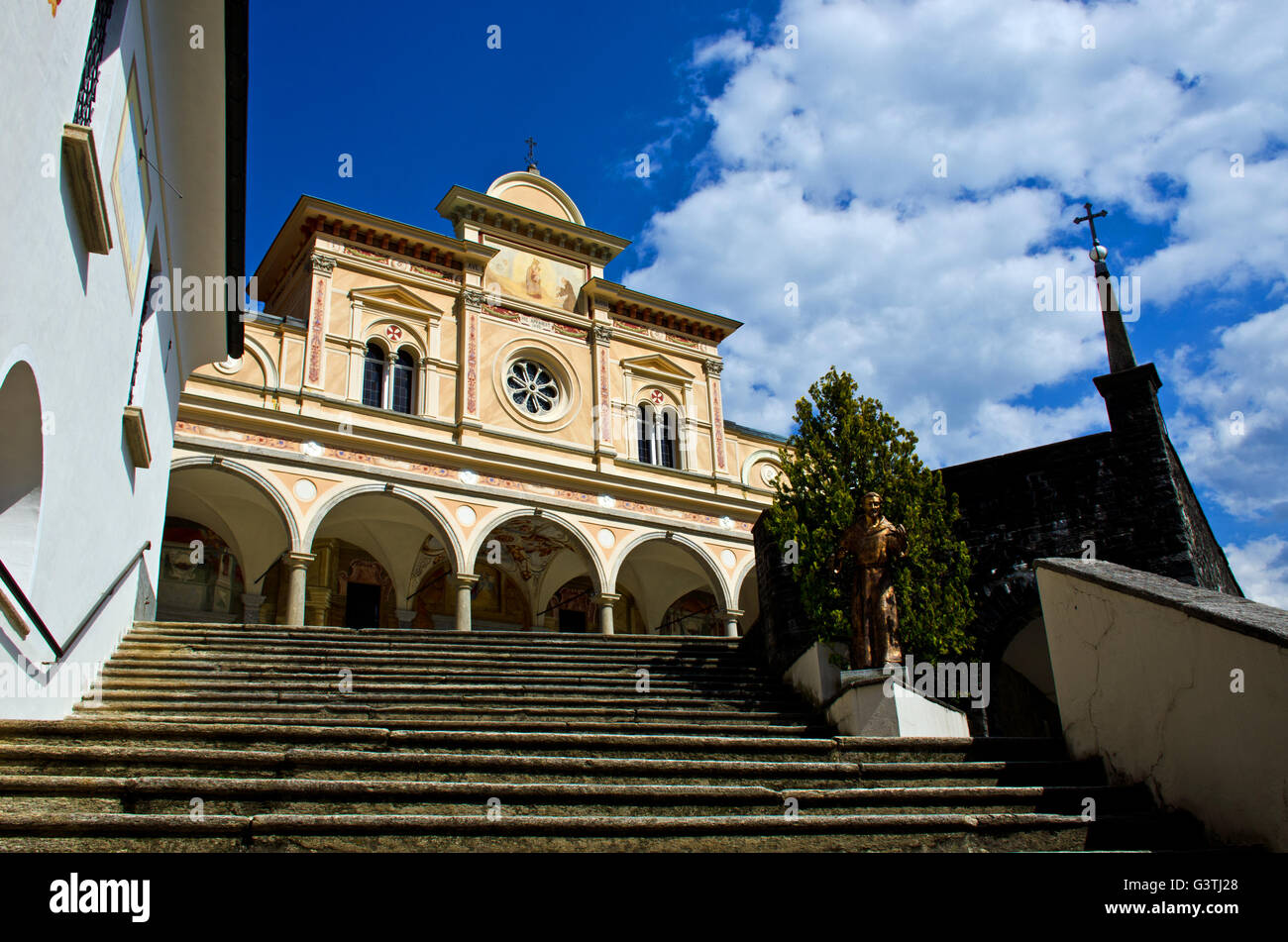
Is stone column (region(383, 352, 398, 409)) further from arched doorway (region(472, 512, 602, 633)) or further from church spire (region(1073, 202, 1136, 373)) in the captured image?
church spire (region(1073, 202, 1136, 373))

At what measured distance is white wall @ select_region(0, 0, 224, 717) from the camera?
180 inches

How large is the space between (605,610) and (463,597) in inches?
131

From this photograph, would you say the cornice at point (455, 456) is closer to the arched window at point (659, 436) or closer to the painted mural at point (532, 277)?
the arched window at point (659, 436)

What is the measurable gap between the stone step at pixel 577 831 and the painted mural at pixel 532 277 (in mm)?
19781

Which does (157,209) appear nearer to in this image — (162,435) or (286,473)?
(162,435)

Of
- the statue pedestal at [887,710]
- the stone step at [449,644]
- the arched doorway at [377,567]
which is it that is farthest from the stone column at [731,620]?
the statue pedestal at [887,710]

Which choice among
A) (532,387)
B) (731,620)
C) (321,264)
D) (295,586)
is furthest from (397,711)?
(532,387)

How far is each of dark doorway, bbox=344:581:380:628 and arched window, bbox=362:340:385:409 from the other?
13.3 feet

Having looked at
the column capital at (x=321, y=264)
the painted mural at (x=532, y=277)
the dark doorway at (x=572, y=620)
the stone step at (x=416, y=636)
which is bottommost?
the stone step at (x=416, y=636)

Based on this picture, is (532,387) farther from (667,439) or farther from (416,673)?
(416,673)

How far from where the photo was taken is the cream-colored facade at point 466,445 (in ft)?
61.4

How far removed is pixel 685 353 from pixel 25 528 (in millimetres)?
20818
